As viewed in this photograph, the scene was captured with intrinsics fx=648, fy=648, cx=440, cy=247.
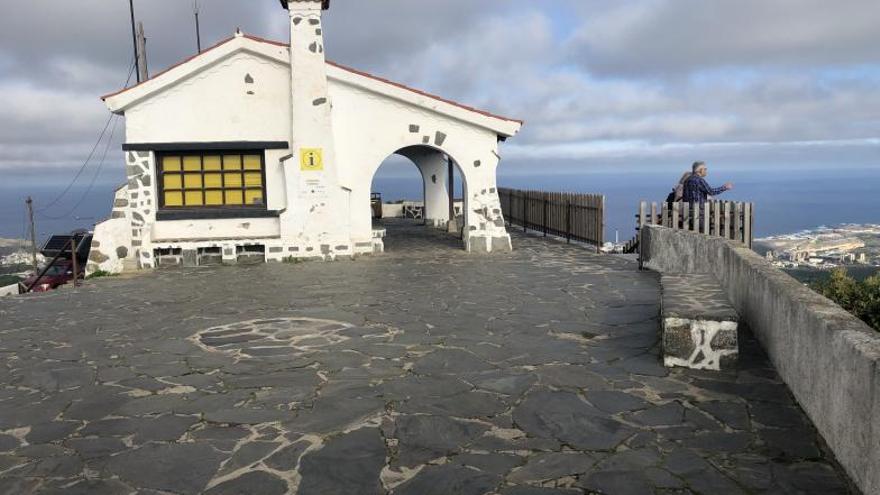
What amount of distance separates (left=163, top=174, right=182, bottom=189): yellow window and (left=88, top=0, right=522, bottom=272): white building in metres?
0.02

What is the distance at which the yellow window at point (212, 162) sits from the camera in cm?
1501

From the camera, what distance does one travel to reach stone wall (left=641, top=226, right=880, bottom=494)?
3.41 metres

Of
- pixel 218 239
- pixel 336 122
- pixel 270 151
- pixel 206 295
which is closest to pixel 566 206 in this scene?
pixel 336 122

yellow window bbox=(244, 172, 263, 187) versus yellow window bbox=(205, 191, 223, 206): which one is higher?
yellow window bbox=(244, 172, 263, 187)

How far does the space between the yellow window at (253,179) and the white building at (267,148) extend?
23 mm

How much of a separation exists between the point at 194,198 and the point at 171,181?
0.63 meters

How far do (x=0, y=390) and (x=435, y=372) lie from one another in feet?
12.7

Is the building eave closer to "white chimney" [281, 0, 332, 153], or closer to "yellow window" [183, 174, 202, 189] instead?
"white chimney" [281, 0, 332, 153]

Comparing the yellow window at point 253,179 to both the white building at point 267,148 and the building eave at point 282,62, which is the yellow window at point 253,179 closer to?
the white building at point 267,148

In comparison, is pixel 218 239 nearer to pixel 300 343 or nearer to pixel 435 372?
pixel 300 343

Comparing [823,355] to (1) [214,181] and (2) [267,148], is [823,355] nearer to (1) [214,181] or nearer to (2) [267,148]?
(2) [267,148]

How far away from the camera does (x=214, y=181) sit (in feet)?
49.6

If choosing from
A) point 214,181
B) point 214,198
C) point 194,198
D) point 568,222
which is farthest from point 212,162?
point 568,222

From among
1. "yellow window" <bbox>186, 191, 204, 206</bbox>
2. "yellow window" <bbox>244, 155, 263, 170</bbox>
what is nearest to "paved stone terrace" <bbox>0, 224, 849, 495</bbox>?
"yellow window" <bbox>186, 191, 204, 206</bbox>
